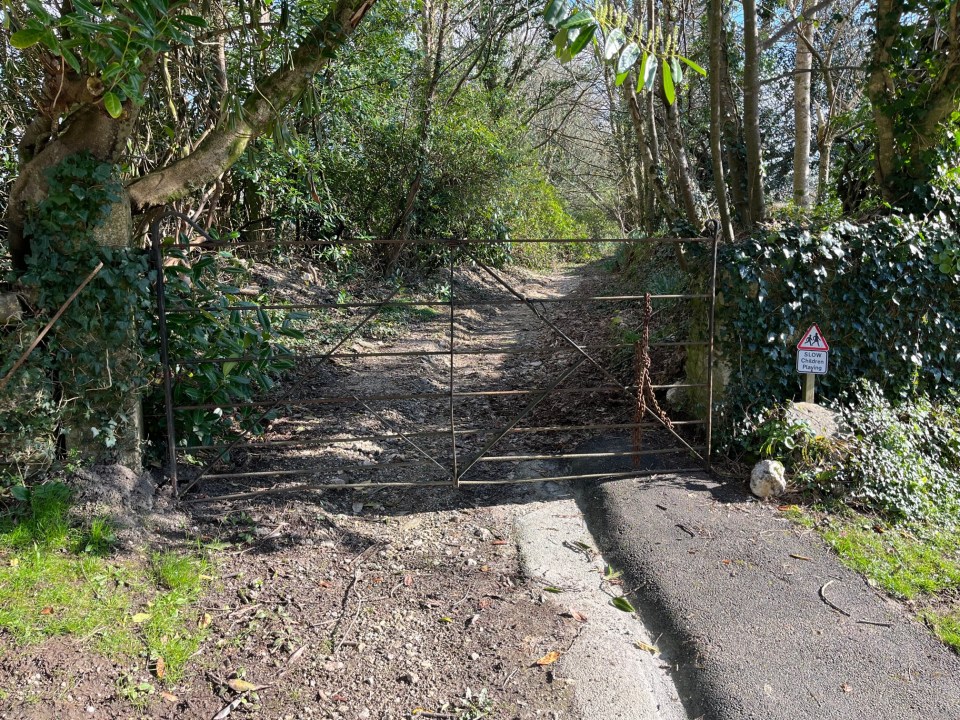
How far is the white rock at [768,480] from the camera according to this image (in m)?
5.76

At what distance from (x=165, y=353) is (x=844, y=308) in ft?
19.0

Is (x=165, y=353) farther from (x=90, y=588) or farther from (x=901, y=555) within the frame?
(x=901, y=555)

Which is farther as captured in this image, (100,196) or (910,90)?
(910,90)

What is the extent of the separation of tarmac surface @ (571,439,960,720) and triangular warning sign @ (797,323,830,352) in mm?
1433

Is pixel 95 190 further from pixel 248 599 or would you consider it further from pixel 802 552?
pixel 802 552

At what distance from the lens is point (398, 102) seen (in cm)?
1323

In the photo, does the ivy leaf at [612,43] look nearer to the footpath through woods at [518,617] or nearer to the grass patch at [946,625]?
the footpath through woods at [518,617]

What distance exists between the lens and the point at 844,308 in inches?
259

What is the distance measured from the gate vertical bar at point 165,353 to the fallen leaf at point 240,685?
82.6 inches

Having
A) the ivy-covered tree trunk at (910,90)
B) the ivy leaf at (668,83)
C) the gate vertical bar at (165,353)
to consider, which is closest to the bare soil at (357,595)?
the gate vertical bar at (165,353)

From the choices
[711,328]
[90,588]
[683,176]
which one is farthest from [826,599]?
[683,176]

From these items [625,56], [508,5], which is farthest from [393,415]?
[508,5]

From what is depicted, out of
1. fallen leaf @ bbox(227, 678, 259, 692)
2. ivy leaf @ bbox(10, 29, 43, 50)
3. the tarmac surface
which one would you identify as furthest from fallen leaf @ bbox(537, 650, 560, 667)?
ivy leaf @ bbox(10, 29, 43, 50)

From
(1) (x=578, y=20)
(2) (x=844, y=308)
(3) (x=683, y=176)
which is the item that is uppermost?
(3) (x=683, y=176)
